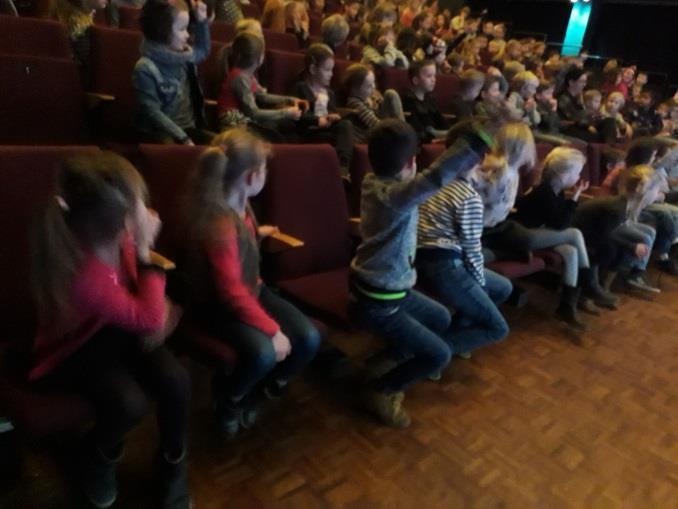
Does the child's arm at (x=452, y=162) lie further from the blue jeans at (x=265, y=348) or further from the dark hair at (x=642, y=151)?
the dark hair at (x=642, y=151)

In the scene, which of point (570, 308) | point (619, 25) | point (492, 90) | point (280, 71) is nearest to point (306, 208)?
point (280, 71)

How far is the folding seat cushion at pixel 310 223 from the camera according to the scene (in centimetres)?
182

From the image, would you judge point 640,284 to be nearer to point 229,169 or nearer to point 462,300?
point 462,300

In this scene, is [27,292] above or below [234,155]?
below

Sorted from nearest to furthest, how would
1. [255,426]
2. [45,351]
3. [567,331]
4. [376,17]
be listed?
[45,351], [255,426], [567,331], [376,17]

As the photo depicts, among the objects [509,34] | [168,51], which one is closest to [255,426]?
[168,51]

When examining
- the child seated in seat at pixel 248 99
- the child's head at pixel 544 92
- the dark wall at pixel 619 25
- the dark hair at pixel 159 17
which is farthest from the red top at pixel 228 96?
the dark wall at pixel 619 25

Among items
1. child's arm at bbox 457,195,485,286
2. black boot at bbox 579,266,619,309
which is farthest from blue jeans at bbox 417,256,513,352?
black boot at bbox 579,266,619,309

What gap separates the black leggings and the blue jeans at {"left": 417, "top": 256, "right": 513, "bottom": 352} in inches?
37.2

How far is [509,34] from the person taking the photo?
10484 millimetres

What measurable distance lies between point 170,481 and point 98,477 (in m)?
0.16

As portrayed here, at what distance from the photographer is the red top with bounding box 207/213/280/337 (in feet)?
4.57

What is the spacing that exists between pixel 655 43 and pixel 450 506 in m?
10.6

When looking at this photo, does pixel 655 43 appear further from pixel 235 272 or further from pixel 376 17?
pixel 235 272
